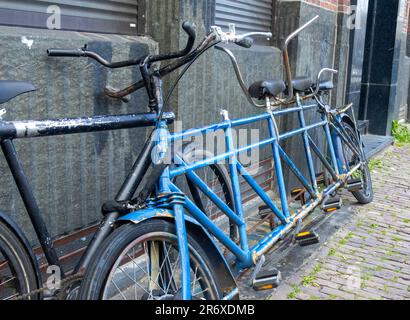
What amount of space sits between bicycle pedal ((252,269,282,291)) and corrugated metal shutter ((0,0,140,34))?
6.22 ft

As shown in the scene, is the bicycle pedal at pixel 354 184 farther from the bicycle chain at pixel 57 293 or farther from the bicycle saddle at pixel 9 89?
the bicycle saddle at pixel 9 89

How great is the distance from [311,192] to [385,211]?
171cm

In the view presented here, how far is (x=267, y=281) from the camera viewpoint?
320cm

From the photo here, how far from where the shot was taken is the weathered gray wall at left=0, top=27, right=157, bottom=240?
2.82 metres

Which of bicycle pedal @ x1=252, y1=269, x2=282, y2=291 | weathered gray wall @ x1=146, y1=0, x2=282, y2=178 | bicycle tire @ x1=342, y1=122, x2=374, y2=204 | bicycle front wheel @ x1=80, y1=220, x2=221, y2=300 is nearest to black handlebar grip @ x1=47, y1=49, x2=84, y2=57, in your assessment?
bicycle front wheel @ x1=80, y1=220, x2=221, y2=300

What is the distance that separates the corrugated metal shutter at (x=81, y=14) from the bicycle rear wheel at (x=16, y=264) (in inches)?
51.7

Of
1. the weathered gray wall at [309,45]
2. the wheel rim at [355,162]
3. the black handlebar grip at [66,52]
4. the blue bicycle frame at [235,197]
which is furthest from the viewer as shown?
the weathered gray wall at [309,45]

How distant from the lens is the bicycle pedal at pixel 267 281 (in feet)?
10.5

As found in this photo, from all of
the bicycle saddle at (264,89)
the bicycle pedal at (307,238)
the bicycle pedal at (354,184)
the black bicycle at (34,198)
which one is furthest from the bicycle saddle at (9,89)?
the bicycle pedal at (354,184)

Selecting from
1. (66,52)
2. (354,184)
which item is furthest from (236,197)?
(354,184)

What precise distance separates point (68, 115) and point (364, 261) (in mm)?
2649

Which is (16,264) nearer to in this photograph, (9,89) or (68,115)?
(9,89)

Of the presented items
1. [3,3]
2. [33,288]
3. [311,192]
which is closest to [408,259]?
[311,192]

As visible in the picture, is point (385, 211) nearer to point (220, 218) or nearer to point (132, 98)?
point (220, 218)
